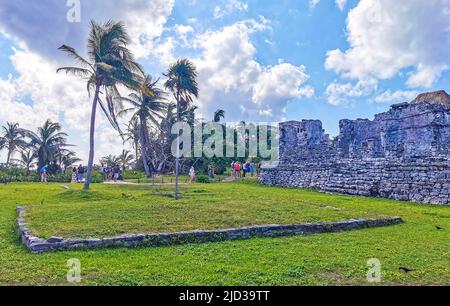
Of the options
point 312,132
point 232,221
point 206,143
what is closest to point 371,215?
point 232,221

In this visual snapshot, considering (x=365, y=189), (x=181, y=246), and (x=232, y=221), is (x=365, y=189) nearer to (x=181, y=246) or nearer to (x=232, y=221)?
(x=232, y=221)

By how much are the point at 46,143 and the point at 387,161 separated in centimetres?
3356

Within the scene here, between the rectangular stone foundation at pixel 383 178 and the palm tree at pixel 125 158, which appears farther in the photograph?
the palm tree at pixel 125 158

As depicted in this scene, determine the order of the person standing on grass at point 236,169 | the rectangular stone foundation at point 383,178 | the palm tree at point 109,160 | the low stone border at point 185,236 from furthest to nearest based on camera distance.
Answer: the palm tree at point 109,160
the person standing on grass at point 236,169
the rectangular stone foundation at point 383,178
the low stone border at point 185,236

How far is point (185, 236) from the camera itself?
25.4ft

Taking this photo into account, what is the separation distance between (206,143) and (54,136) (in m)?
16.1

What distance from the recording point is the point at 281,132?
28.4 meters
